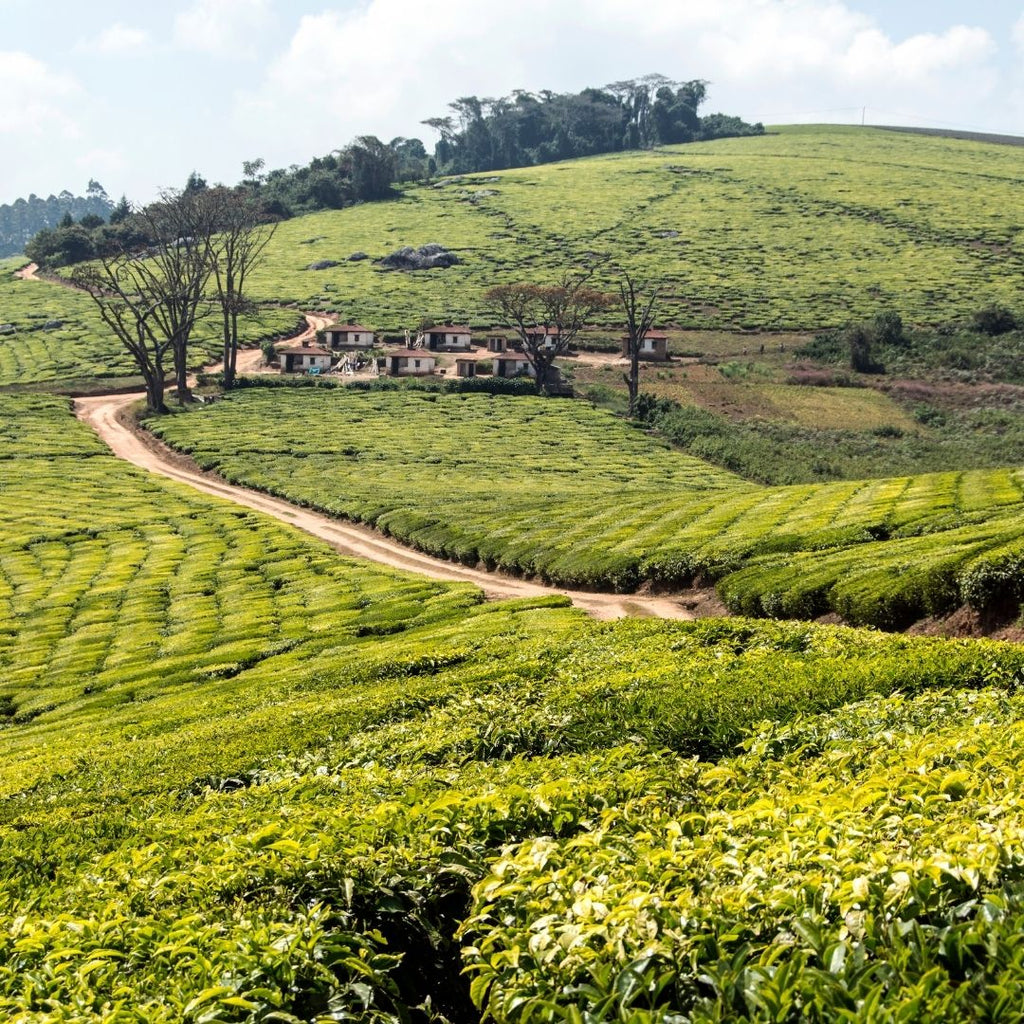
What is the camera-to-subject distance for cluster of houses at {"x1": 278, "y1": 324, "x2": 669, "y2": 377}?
108 m

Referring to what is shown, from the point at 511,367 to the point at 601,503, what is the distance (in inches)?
2405

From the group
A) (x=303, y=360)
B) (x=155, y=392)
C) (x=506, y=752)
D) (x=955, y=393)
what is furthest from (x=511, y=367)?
(x=506, y=752)

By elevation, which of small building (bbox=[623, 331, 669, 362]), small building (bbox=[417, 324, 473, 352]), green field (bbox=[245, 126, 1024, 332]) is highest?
green field (bbox=[245, 126, 1024, 332])

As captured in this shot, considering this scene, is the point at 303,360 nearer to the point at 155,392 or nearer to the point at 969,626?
the point at 155,392

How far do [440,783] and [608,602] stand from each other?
21101mm

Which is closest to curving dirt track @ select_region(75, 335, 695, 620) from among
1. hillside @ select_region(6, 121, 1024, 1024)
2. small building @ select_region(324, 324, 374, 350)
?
hillside @ select_region(6, 121, 1024, 1024)

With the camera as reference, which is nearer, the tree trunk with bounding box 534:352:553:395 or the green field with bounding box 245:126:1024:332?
the tree trunk with bounding box 534:352:553:395

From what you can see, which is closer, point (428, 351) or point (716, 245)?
point (428, 351)

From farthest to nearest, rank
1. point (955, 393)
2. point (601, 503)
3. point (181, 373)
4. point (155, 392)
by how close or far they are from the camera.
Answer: point (955, 393), point (181, 373), point (155, 392), point (601, 503)

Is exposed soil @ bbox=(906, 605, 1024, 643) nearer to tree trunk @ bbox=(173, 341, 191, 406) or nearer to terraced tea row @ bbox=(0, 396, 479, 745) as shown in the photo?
terraced tea row @ bbox=(0, 396, 479, 745)

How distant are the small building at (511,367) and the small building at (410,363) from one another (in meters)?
6.46

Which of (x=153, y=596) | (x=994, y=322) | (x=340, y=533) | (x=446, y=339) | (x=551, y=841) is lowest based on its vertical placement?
(x=340, y=533)

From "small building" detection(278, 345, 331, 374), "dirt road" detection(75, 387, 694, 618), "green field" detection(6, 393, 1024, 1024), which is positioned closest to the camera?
"green field" detection(6, 393, 1024, 1024)

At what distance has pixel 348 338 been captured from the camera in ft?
387
